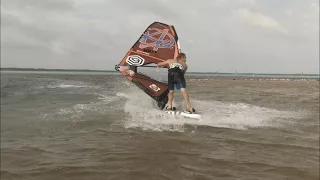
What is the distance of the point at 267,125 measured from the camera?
9719 millimetres

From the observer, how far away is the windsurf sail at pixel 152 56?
37.0ft

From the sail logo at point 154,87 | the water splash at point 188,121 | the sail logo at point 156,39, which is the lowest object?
the water splash at point 188,121

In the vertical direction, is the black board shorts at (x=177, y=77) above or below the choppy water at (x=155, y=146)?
above

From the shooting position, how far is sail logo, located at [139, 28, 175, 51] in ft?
37.2

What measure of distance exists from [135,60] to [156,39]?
42.2 inches

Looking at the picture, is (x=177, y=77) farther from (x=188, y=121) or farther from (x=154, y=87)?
(x=154, y=87)

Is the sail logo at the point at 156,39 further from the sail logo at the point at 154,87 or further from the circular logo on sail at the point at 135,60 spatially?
the sail logo at the point at 154,87

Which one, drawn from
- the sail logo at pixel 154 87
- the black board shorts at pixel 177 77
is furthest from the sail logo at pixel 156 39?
the black board shorts at pixel 177 77

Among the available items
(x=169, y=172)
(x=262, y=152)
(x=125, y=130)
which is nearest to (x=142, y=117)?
(x=125, y=130)

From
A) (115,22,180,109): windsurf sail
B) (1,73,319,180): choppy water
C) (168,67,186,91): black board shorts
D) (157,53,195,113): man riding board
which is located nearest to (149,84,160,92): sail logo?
(115,22,180,109): windsurf sail

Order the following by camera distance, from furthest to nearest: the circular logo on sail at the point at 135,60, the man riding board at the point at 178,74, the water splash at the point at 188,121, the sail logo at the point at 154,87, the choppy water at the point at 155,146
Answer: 1. the sail logo at the point at 154,87
2. the circular logo on sail at the point at 135,60
3. the man riding board at the point at 178,74
4. the water splash at the point at 188,121
5. the choppy water at the point at 155,146

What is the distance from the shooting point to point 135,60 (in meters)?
11.2

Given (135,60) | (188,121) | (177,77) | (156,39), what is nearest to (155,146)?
(188,121)

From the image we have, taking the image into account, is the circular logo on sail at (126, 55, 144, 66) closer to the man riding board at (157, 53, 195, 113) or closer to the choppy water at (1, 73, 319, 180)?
the man riding board at (157, 53, 195, 113)
